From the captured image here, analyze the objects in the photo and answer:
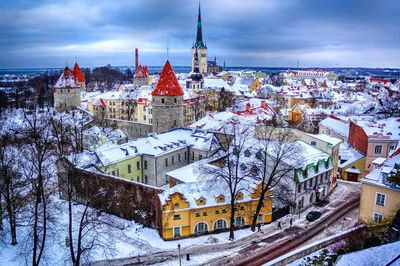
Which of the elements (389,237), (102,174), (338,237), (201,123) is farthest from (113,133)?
(389,237)

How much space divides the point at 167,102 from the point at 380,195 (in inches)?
1082

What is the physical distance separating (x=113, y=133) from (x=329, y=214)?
89.3ft

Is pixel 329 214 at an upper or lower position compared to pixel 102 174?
lower

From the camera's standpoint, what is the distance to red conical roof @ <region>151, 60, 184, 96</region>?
44.8 m

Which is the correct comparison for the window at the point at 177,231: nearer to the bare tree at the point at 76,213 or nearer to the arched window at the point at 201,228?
the arched window at the point at 201,228

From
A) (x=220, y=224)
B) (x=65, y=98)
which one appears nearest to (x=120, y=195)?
(x=220, y=224)

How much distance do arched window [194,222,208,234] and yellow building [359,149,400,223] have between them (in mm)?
10756

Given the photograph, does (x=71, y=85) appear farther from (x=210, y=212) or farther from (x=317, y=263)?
(x=317, y=263)

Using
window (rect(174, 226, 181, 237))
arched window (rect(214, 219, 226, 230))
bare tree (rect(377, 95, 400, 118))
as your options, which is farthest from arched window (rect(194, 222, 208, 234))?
→ bare tree (rect(377, 95, 400, 118))

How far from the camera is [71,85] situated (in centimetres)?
6222

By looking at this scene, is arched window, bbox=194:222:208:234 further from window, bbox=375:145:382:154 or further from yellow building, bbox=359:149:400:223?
window, bbox=375:145:382:154

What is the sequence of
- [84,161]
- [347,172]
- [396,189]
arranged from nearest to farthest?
[396,189] → [84,161] → [347,172]

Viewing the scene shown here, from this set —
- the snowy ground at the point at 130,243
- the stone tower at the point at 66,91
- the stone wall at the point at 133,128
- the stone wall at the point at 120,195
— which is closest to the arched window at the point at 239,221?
the snowy ground at the point at 130,243

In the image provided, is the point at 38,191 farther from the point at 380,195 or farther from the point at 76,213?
the point at 380,195
